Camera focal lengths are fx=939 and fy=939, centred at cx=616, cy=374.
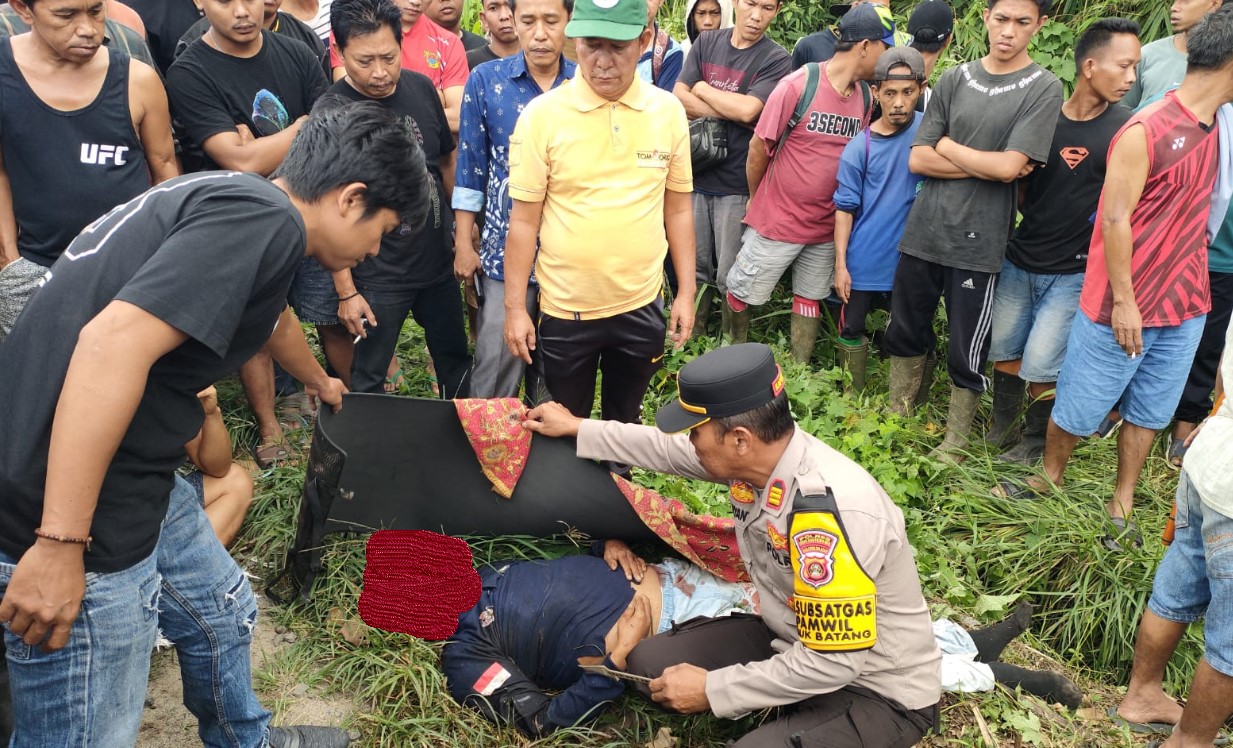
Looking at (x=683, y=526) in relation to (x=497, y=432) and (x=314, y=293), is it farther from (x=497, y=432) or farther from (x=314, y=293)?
(x=314, y=293)

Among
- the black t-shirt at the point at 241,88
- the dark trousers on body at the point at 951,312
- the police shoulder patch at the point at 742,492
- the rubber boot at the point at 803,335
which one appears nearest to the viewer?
the police shoulder patch at the point at 742,492

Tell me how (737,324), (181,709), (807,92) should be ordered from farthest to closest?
(737,324)
(807,92)
(181,709)

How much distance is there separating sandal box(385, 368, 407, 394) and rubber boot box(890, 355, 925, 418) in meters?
2.47

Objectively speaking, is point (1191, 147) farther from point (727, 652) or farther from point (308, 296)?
point (308, 296)

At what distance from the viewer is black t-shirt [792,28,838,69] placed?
5121mm

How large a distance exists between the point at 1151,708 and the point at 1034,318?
1.80 metres

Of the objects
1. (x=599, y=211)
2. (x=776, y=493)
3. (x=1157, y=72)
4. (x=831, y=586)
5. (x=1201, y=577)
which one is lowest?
(x=1201, y=577)

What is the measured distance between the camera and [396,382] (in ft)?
→ 15.3

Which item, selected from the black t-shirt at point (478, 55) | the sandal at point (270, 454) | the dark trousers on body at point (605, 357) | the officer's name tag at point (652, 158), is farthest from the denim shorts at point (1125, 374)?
the sandal at point (270, 454)

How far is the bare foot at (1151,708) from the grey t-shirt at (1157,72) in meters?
2.82

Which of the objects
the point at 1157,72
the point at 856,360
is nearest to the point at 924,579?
the point at 856,360

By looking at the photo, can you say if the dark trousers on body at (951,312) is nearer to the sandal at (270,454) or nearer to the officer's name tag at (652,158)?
the officer's name tag at (652,158)

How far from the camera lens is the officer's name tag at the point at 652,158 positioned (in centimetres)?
334

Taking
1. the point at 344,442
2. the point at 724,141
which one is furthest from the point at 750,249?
the point at 344,442
